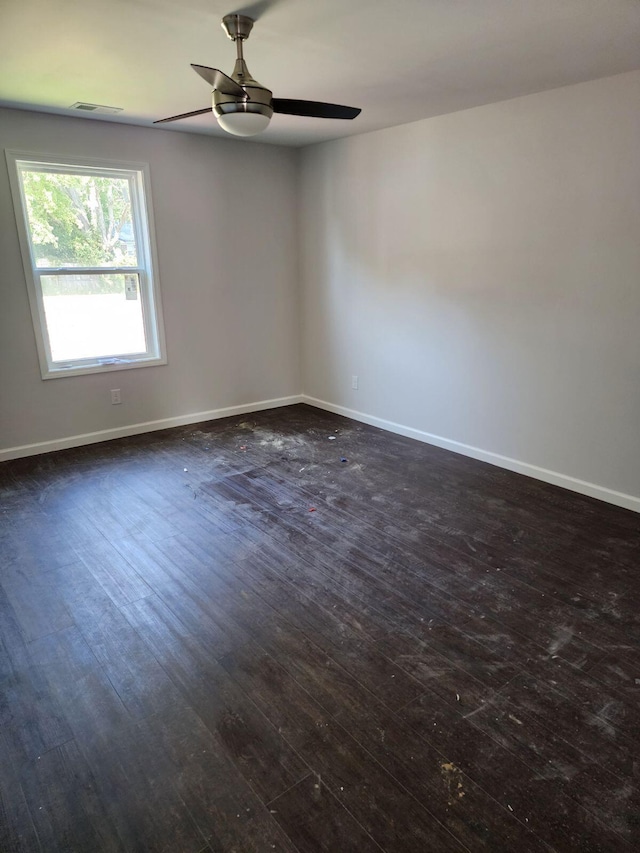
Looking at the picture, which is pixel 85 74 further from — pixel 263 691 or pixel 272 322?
pixel 263 691

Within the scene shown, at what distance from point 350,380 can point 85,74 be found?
3.16 m

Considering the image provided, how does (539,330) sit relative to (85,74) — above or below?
below

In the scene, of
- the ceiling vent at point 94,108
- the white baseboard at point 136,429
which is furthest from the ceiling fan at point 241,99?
the white baseboard at point 136,429

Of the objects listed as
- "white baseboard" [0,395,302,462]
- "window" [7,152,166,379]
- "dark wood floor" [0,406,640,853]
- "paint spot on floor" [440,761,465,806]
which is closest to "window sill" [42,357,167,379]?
"window" [7,152,166,379]

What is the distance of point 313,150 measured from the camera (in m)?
5.03

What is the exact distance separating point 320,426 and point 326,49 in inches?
121

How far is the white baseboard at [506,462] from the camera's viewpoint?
341 centimetres

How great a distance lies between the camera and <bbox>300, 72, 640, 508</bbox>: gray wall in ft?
10.4

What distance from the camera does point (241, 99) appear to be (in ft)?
7.52

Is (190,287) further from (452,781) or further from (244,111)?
(452,781)

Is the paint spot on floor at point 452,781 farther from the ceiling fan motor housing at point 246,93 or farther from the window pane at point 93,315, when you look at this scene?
the window pane at point 93,315

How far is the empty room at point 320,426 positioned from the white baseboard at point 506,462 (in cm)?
2

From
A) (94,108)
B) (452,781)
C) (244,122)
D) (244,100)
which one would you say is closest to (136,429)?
(94,108)

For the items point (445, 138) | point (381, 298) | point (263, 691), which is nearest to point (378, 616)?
point (263, 691)
